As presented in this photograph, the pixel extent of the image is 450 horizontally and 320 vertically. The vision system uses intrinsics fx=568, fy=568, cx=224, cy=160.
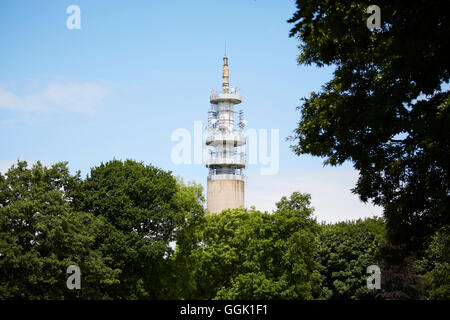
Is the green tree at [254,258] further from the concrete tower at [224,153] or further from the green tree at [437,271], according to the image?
the concrete tower at [224,153]

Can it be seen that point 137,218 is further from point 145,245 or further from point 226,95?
point 226,95

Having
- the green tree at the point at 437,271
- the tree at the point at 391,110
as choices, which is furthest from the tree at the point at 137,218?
the tree at the point at 391,110

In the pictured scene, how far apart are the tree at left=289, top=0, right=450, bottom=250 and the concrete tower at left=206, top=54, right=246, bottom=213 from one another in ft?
206

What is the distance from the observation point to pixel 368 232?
7400 centimetres

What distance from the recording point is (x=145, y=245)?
4431 cm

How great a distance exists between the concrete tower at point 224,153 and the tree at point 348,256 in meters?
16.9

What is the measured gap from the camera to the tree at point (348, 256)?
7054 centimetres

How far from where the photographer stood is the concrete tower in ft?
286

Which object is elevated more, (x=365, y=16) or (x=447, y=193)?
(x=365, y=16)

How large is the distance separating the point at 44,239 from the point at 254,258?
2216 centimetres
